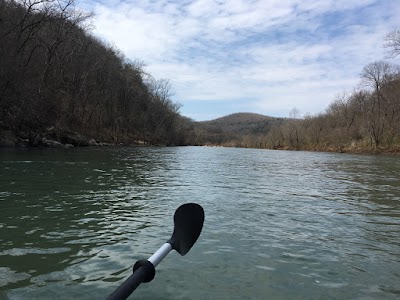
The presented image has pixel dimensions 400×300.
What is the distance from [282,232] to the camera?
8.98 metres

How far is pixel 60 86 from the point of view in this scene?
6250cm

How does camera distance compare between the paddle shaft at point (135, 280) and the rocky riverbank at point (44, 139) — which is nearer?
the paddle shaft at point (135, 280)

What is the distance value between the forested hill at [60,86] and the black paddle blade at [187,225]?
3841cm

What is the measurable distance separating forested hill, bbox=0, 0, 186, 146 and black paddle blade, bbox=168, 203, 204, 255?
126 ft

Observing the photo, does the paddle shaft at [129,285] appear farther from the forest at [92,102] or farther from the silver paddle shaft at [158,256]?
the forest at [92,102]

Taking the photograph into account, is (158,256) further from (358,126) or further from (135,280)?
(358,126)

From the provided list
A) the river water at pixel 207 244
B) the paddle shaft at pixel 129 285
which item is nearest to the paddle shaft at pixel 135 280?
the paddle shaft at pixel 129 285

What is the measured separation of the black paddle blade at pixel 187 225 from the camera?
4.24 m

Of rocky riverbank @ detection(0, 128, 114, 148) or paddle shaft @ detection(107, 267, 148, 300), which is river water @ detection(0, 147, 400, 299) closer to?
paddle shaft @ detection(107, 267, 148, 300)

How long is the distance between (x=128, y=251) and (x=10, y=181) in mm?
10530

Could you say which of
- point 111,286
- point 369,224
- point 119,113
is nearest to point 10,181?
point 111,286

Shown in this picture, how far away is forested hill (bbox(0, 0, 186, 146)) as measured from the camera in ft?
131

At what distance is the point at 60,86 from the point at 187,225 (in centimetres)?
6410

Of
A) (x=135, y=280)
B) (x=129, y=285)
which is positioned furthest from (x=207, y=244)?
(x=129, y=285)
